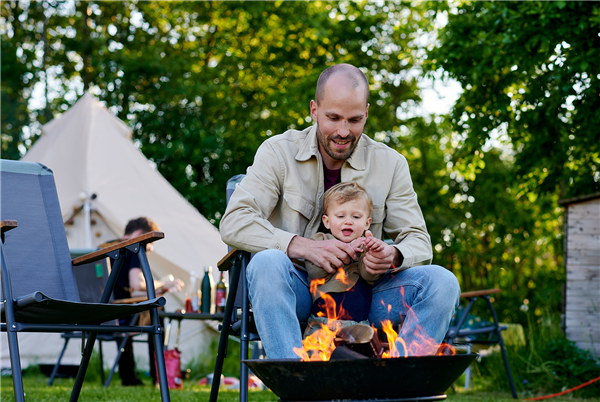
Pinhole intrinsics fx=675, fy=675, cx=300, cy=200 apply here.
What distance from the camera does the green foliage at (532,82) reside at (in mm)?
4957

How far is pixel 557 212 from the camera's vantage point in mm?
9328

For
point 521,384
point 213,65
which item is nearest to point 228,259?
point 521,384

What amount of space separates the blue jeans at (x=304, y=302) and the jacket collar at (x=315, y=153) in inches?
18.0

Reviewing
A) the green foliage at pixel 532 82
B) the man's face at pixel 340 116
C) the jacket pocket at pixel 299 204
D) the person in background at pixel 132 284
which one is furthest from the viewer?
the green foliage at pixel 532 82

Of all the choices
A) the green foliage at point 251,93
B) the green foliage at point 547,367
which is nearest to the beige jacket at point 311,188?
the green foliage at point 547,367

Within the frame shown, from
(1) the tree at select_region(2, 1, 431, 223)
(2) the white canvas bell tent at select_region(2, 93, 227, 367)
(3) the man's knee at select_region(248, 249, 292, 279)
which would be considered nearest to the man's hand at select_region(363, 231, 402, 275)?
(3) the man's knee at select_region(248, 249, 292, 279)

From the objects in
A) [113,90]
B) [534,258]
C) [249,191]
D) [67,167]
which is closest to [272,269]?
[249,191]

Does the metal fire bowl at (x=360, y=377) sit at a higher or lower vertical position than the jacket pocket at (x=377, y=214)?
lower

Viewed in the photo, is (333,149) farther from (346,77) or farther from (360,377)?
(360,377)

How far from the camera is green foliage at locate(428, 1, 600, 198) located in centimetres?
496

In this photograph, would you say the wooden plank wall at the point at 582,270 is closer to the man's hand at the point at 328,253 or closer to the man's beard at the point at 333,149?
the man's beard at the point at 333,149

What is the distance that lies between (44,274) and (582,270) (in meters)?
3.75

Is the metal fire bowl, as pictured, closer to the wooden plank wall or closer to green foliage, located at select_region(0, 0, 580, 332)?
A: the wooden plank wall

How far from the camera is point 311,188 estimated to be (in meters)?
2.31
